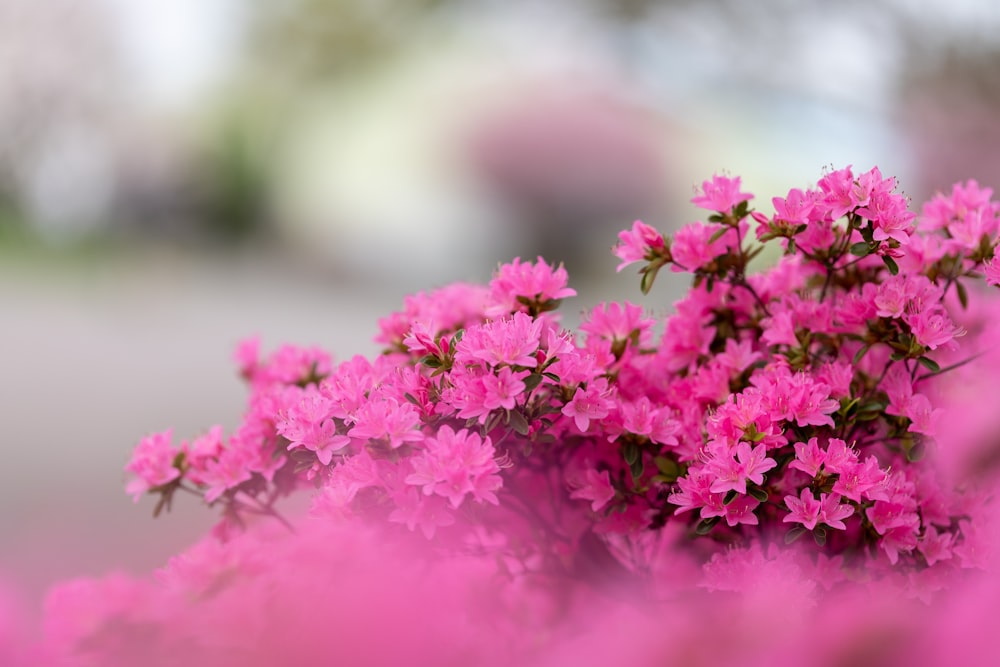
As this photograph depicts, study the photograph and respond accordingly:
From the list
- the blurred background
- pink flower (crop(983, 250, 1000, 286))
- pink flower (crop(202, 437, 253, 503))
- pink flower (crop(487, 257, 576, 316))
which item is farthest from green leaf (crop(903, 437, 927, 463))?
the blurred background

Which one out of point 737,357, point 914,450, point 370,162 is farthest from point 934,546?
point 370,162

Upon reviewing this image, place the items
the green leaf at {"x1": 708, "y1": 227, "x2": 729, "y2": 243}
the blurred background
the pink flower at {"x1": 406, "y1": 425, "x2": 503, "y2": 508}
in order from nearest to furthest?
1. the pink flower at {"x1": 406, "y1": 425, "x2": 503, "y2": 508}
2. the green leaf at {"x1": 708, "y1": 227, "x2": 729, "y2": 243}
3. the blurred background

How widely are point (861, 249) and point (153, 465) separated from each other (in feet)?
1.65

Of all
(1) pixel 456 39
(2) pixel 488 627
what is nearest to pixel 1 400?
(2) pixel 488 627

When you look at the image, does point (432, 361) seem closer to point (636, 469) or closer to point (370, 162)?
point (636, 469)

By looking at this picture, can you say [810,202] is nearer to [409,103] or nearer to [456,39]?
[409,103]

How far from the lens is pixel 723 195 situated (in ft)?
2.16

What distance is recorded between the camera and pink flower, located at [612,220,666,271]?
2.19ft

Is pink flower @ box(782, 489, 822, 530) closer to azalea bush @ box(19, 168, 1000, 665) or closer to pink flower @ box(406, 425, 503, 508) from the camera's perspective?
azalea bush @ box(19, 168, 1000, 665)

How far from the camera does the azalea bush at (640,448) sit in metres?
0.56

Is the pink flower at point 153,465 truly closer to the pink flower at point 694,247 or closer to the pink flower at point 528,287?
the pink flower at point 528,287

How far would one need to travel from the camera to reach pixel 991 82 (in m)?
4.31

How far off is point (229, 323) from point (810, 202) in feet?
16.0

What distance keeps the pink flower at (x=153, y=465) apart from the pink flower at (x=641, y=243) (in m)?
0.35
